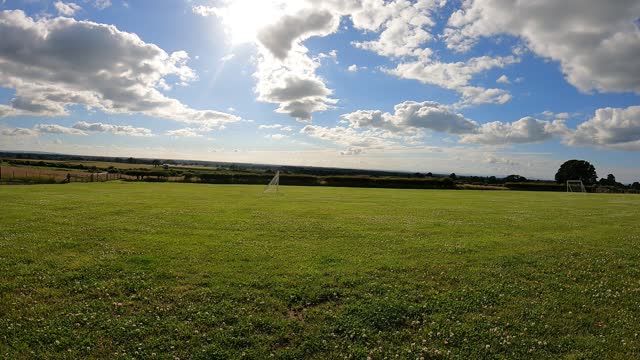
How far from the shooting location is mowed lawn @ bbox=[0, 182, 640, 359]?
9.16 metres

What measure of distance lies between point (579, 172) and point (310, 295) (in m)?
159

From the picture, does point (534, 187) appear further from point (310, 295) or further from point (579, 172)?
point (310, 295)

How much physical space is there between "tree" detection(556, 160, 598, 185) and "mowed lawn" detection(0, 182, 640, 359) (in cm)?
14143

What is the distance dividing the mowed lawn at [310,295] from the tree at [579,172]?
141 meters

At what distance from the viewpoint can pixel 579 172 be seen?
137750 mm

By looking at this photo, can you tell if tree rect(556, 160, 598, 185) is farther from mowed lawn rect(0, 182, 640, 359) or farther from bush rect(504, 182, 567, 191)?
mowed lawn rect(0, 182, 640, 359)

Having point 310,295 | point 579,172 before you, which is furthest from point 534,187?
point 310,295

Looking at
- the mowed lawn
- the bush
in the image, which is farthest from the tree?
the mowed lawn

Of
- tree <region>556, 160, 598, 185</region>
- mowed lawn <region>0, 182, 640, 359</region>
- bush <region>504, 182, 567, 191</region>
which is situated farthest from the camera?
tree <region>556, 160, 598, 185</region>

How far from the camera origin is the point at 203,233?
64.4ft

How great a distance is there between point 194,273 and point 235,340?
4461 millimetres

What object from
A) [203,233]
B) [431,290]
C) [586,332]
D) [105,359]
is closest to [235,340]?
[105,359]

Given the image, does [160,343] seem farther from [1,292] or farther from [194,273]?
[1,292]

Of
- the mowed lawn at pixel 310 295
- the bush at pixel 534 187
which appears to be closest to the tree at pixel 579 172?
the bush at pixel 534 187
